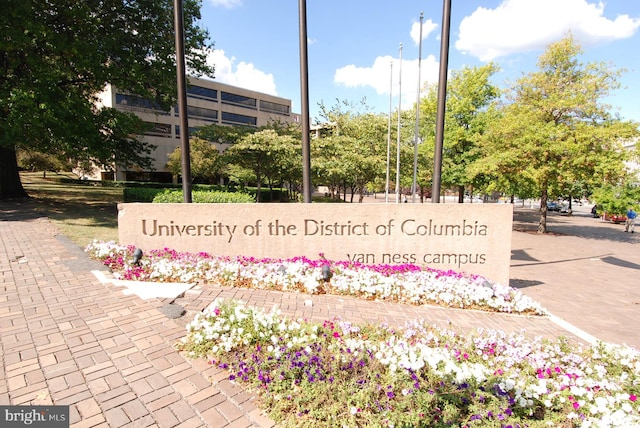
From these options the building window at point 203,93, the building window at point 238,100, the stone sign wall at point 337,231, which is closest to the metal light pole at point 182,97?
the stone sign wall at point 337,231

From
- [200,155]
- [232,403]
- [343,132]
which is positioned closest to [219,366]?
[232,403]

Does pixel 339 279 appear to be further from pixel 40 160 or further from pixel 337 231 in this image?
pixel 40 160

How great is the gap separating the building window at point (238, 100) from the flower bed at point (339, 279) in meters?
49.7

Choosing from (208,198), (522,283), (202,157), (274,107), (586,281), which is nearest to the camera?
(522,283)

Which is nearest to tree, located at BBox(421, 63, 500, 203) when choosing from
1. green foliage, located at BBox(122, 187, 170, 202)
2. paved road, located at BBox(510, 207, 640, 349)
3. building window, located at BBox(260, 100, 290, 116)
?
paved road, located at BBox(510, 207, 640, 349)

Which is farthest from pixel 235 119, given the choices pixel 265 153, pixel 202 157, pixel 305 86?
pixel 305 86

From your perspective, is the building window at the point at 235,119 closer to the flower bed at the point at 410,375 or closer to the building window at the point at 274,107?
the building window at the point at 274,107

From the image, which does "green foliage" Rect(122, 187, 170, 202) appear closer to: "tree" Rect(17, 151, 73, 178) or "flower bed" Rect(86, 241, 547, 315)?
"flower bed" Rect(86, 241, 547, 315)

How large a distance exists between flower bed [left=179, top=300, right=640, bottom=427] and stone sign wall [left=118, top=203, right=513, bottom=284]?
270cm

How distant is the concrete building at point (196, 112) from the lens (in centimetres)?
4069

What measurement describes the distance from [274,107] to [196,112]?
1539 cm

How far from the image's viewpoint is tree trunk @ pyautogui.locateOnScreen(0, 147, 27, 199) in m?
14.8

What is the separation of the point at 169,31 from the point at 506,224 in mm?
16073

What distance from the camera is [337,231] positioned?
20.5 ft
